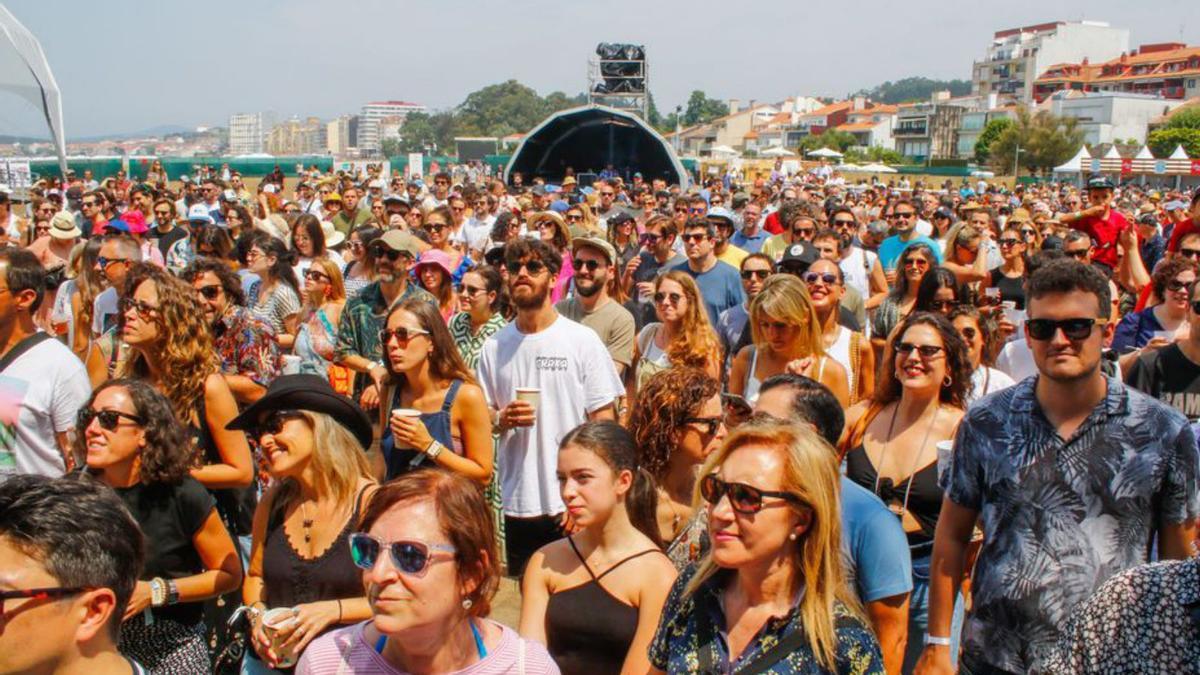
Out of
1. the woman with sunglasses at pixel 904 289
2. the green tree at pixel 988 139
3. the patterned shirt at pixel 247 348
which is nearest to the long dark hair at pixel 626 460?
the patterned shirt at pixel 247 348

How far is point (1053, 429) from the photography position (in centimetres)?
260

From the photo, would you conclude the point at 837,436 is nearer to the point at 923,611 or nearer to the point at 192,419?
the point at 923,611

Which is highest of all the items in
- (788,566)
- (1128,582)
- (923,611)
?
(1128,582)

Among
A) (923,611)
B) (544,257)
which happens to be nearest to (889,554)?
(923,611)

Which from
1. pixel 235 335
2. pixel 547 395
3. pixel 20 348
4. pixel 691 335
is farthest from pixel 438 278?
pixel 20 348

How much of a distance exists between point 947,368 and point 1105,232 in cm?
585

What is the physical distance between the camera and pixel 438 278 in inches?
253

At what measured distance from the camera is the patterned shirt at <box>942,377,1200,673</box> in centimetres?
253

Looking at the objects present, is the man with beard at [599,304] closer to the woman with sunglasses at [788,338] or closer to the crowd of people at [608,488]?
the crowd of people at [608,488]

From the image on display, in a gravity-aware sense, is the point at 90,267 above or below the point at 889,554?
above

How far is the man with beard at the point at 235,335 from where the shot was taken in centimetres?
442

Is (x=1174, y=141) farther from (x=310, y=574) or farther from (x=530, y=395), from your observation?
(x=310, y=574)

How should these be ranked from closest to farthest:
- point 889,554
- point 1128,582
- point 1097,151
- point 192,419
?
point 1128,582, point 889,554, point 192,419, point 1097,151

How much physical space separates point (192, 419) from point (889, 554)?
2601mm
